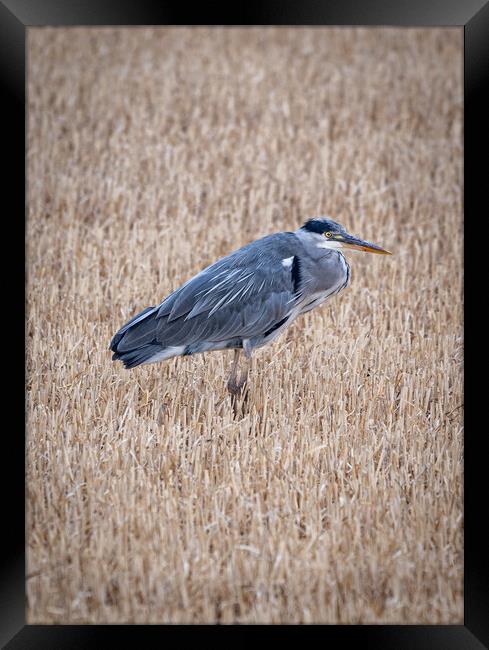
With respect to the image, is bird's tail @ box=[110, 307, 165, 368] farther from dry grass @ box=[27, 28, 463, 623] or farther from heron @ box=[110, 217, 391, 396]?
dry grass @ box=[27, 28, 463, 623]

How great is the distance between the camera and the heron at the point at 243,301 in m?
4.34

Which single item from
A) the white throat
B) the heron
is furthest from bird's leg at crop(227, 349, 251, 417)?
the white throat

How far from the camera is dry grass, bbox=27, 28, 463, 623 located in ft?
10.5

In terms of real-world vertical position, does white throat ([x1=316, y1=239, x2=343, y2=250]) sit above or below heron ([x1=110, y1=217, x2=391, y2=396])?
above

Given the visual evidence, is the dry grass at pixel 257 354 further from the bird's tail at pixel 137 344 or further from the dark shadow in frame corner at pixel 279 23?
the bird's tail at pixel 137 344

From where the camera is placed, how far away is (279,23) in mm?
3213

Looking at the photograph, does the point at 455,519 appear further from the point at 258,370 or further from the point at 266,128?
the point at 266,128

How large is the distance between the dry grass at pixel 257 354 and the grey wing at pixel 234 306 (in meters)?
0.38

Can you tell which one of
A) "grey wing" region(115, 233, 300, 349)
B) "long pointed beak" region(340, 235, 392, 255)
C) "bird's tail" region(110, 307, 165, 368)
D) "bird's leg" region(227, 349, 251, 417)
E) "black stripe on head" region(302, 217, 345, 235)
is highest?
"black stripe on head" region(302, 217, 345, 235)

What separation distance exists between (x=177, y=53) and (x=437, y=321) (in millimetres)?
5001

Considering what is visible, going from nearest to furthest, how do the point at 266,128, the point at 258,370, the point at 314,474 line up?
the point at 314,474 → the point at 258,370 → the point at 266,128
